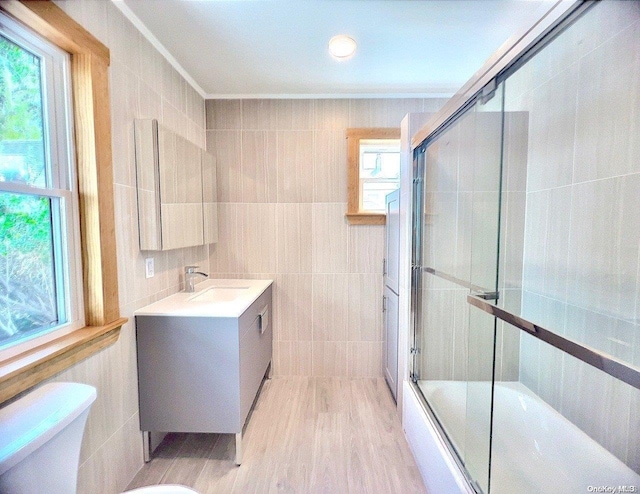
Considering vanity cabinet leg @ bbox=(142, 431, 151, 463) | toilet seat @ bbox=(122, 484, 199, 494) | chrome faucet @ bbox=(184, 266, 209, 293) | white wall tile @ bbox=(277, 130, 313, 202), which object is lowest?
vanity cabinet leg @ bbox=(142, 431, 151, 463)

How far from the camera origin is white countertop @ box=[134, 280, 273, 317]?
166 cm

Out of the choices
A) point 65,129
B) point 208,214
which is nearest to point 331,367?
point 208,214

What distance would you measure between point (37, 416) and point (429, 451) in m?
1.64

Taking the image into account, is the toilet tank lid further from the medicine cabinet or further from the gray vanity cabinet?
the medicine cabinet

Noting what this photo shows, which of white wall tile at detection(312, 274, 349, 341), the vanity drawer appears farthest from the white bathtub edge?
the vanity drawer

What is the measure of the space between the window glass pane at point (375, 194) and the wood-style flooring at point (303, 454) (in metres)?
1.59

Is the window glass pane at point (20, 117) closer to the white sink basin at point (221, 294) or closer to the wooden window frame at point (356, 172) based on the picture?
the white sink basin at point (221, 294)

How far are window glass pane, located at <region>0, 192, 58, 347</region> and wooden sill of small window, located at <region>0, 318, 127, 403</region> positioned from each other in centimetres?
10

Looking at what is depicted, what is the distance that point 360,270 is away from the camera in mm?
2662

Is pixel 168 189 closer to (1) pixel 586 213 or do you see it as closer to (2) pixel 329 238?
(2) pixel 329 238

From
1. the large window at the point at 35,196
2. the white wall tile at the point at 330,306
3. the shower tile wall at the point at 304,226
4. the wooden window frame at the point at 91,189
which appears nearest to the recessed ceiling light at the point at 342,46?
the shower tile wall at the point at 304,226

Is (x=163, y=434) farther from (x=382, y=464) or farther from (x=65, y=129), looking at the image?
(x=65, y=129)

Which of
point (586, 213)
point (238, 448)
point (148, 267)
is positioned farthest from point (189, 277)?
point (586, 213)

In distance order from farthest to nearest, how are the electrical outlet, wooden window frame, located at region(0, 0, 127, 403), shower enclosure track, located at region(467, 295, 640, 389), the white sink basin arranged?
the white sink basin, the electrical outlet, wooden window frame, located at region(0, 0, 127, 403), shower enclosure track, located at region(467, 295, 640, 389)
